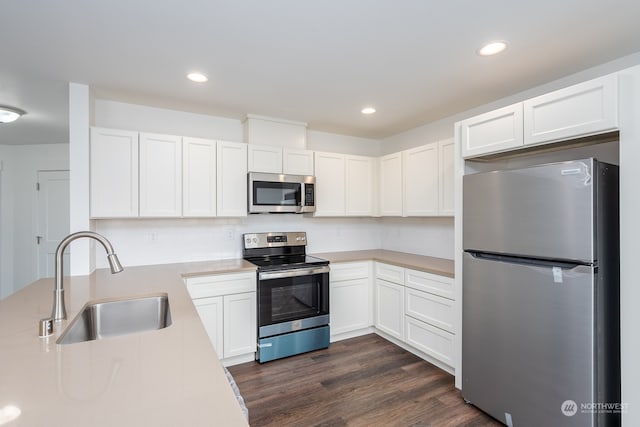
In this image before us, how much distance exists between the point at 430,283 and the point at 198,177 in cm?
234

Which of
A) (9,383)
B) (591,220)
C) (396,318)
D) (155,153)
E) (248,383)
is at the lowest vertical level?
(248,383)

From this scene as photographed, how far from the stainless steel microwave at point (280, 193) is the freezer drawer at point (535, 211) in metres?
1.65

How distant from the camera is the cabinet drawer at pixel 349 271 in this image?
331 centimetres

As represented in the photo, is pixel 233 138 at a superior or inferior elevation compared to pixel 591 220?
superior

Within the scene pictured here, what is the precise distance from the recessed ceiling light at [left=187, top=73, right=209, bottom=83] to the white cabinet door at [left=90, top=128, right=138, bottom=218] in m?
0.77

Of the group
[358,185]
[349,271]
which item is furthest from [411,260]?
[358,185]

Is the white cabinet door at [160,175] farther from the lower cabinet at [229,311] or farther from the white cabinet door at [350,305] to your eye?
the white cabinet door at [350,305]

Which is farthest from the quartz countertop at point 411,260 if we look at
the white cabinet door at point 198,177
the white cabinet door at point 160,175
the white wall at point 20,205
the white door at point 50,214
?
the white wall at point 20,205

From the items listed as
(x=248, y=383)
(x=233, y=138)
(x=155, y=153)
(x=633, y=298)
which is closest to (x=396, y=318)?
(x=248, y=383)

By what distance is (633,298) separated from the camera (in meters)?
1.57

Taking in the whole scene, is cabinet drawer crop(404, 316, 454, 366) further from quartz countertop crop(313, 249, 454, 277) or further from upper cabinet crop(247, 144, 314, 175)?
upper cabinet crop(247, 144, 314, 175)

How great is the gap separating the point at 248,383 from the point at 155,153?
2.13 metres

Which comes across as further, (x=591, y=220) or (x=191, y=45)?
(x=191, y=45)

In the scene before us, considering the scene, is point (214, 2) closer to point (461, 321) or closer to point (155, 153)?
point (155, 153)
